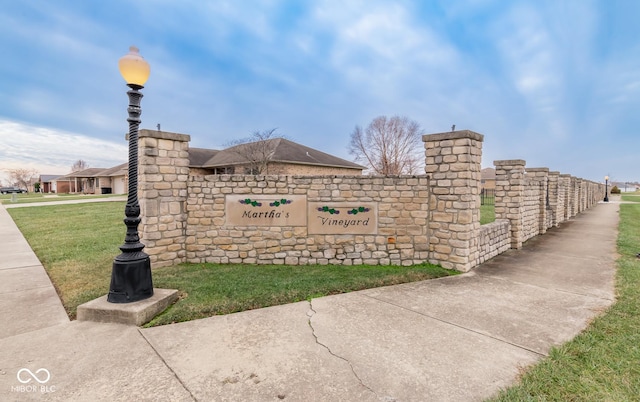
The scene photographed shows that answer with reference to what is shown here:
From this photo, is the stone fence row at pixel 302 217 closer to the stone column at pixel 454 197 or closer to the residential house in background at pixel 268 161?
the stone column at pixel 454 197

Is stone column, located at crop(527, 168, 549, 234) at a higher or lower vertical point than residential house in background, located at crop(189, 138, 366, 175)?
lower

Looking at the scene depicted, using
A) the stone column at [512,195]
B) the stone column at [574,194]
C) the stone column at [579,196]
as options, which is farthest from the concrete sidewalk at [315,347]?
the stone column at [579,196]

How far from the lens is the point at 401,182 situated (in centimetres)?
695

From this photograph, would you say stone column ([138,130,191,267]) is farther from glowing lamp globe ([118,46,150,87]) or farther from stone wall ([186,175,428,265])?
glowing lamp globe ([118,46,150,87])

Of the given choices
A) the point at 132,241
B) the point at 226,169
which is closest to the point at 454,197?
the point at 132,241

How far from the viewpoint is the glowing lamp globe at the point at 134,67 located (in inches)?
170

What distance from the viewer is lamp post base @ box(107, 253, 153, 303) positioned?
423 cm

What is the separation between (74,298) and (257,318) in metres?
3.09

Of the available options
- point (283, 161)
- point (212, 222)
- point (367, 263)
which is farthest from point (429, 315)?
point (283, 161)

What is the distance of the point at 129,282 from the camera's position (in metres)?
4.28

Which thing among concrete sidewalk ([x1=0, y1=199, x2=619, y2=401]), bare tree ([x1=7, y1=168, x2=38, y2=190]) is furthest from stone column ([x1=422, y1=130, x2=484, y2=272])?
bare tree ([x1=7, y1=168, x2=38, y2=190])

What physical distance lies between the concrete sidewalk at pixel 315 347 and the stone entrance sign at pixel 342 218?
6.36 feet

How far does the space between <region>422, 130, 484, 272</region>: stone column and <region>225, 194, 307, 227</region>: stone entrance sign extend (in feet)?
9.59

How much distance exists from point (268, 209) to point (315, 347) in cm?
417
